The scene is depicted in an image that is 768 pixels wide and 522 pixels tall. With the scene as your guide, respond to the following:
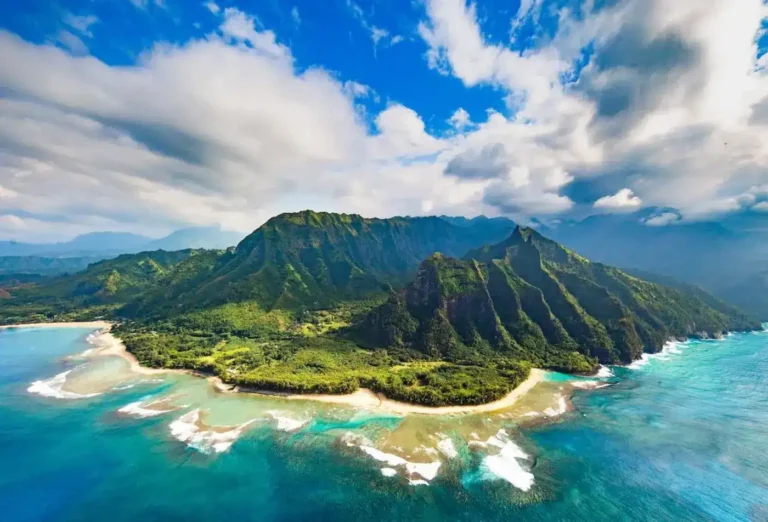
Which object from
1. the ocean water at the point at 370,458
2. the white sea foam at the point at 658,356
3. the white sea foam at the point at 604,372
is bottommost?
the ocean water at the point at 370,458

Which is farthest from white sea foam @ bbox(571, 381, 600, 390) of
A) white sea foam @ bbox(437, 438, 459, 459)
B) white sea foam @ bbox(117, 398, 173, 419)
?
white sea foam @ bbox(117, 398, 173, 419)

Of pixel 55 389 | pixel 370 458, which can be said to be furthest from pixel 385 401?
pixel 55 389

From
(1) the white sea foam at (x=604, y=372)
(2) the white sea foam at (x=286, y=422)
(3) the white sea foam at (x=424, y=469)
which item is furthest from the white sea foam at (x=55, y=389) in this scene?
(1) the white sea foam at (x=604, y=372)

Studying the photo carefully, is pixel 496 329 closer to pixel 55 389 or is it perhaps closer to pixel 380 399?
pixel 380 399

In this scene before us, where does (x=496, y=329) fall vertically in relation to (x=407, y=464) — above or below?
above

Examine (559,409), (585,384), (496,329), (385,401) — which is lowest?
(385,401)

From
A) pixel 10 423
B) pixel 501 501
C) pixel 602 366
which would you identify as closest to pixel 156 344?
pixel 10 423

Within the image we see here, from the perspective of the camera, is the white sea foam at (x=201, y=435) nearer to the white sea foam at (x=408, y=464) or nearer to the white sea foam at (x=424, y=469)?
the white sea foam at (x=408, y=464)
